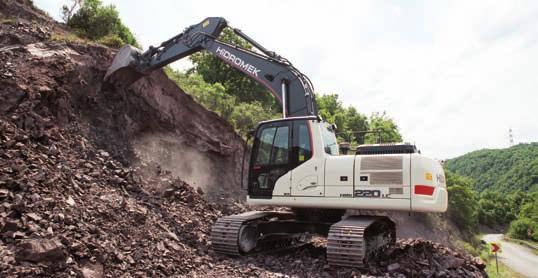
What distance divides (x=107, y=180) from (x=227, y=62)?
12.2ft

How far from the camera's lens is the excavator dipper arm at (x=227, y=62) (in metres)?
7.76

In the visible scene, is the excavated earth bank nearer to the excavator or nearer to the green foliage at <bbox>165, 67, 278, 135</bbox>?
the excavator

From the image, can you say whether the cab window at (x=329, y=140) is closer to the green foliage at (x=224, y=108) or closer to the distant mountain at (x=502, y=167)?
the green foliage at (x=224, y=108)

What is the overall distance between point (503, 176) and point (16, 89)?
4962 inches

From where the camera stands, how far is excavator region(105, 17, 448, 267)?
240 inches

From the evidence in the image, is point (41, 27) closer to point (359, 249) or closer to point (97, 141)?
point (97, 141)

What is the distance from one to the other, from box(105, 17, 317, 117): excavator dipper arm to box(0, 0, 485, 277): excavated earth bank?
632 millimetres

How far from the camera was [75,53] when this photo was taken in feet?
30.9

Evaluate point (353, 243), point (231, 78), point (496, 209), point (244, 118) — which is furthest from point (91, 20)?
point (496, 209)

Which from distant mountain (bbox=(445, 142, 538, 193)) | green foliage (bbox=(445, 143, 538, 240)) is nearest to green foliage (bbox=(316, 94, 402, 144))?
green foliage (bbox=(445, 143, 538, 240))

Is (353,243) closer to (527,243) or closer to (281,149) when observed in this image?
(281,149)

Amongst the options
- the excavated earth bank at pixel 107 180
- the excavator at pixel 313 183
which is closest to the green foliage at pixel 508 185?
the excavated earth bank at pixel 107 180

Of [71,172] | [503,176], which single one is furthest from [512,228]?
[71,172]

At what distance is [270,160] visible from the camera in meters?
7.32
